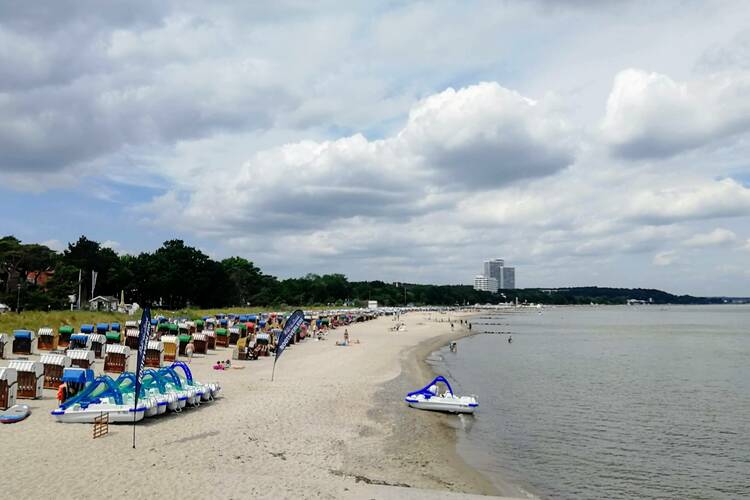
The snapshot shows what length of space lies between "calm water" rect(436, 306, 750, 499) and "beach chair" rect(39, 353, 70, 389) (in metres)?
14.3

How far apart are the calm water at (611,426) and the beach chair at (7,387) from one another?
1333cm

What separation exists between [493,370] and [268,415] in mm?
22322

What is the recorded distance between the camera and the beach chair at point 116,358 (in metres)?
25.1

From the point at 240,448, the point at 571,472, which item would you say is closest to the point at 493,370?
the point at 571,472

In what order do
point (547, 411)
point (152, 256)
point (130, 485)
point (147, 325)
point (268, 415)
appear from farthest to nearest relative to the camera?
point (152, 256) < point (547, 411) < point (268, 415) < point (147, 325) < point (130, 485)

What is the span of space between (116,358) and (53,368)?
5245mm

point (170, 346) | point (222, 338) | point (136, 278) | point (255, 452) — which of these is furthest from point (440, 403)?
point (136, 278)

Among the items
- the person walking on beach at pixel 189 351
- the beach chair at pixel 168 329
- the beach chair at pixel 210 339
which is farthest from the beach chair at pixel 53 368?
the beach chair at pixel 168 329

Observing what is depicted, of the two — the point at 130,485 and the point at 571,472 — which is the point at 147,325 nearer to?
the point at 130,485

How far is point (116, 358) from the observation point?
83.3 feet

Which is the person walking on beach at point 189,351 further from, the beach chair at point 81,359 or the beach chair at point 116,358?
the beach chair at point 81,359

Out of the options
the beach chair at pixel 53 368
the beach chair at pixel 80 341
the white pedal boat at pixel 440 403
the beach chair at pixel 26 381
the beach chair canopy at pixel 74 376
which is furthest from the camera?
the beach chair at pixel 80 341

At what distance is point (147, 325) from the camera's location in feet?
46.1

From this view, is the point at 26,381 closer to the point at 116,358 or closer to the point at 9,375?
the point at 9,375
